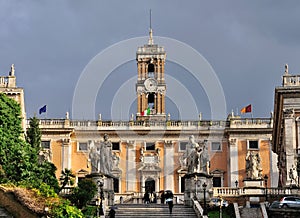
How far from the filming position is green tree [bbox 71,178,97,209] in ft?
148

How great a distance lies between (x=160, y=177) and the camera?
81.7m

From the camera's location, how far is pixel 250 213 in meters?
42.5

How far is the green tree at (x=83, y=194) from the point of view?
148 feet

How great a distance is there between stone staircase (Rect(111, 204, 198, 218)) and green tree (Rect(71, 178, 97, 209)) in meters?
1.86

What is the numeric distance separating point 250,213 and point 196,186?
7165mm

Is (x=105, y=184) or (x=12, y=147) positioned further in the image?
(x=12, y=147)

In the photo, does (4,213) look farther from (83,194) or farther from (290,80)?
(290,80)

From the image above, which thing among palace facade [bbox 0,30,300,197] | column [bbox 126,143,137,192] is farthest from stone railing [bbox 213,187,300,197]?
column [bbox 126,143,137,192]

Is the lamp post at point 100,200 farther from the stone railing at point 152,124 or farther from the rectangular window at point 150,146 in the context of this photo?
the rectangular window at point 150,146

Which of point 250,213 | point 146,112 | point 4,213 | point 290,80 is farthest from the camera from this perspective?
point 146,112

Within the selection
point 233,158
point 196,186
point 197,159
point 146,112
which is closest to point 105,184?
point 196,186

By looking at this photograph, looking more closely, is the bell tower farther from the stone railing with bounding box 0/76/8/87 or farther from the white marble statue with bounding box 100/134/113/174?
the white marble statue with bounding box 100/134/113/174

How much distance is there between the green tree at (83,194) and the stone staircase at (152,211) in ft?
6.11

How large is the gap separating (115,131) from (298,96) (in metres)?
27.4
